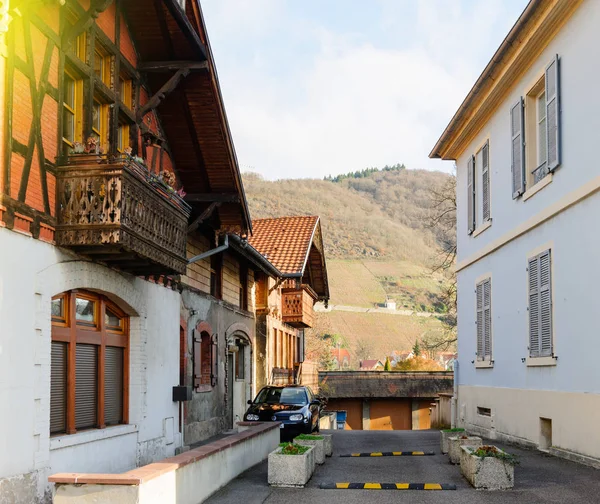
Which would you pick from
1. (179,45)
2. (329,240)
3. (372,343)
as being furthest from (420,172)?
(179,45)

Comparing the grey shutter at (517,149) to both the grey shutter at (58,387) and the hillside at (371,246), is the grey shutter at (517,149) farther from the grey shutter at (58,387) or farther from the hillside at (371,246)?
the hillside at (371,246)

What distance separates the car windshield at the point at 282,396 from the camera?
74.5ft

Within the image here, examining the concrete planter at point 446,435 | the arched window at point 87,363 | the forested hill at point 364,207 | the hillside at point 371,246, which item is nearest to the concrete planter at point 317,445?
the concrete planter at point 446,435

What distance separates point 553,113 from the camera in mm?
15203

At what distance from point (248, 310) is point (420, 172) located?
154 metres

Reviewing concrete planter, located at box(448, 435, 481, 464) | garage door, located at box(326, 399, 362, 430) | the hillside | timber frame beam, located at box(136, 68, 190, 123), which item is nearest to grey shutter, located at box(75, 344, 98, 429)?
timber frame beam, located at box(136, 68, 190, 123)

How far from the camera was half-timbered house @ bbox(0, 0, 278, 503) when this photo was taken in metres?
9.58

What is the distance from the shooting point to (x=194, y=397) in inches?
771

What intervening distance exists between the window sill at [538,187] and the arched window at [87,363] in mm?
7950

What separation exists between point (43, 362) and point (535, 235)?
33.2ft

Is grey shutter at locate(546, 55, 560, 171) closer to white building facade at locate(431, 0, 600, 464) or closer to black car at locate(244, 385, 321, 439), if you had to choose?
white building facade at locate(431, 0, 600, 464)

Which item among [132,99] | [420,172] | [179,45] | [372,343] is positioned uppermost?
[420,172]

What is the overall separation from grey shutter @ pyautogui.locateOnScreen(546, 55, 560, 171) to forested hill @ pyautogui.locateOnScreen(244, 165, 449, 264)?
374 ft

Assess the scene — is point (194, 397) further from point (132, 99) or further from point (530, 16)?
point (530, 16)
